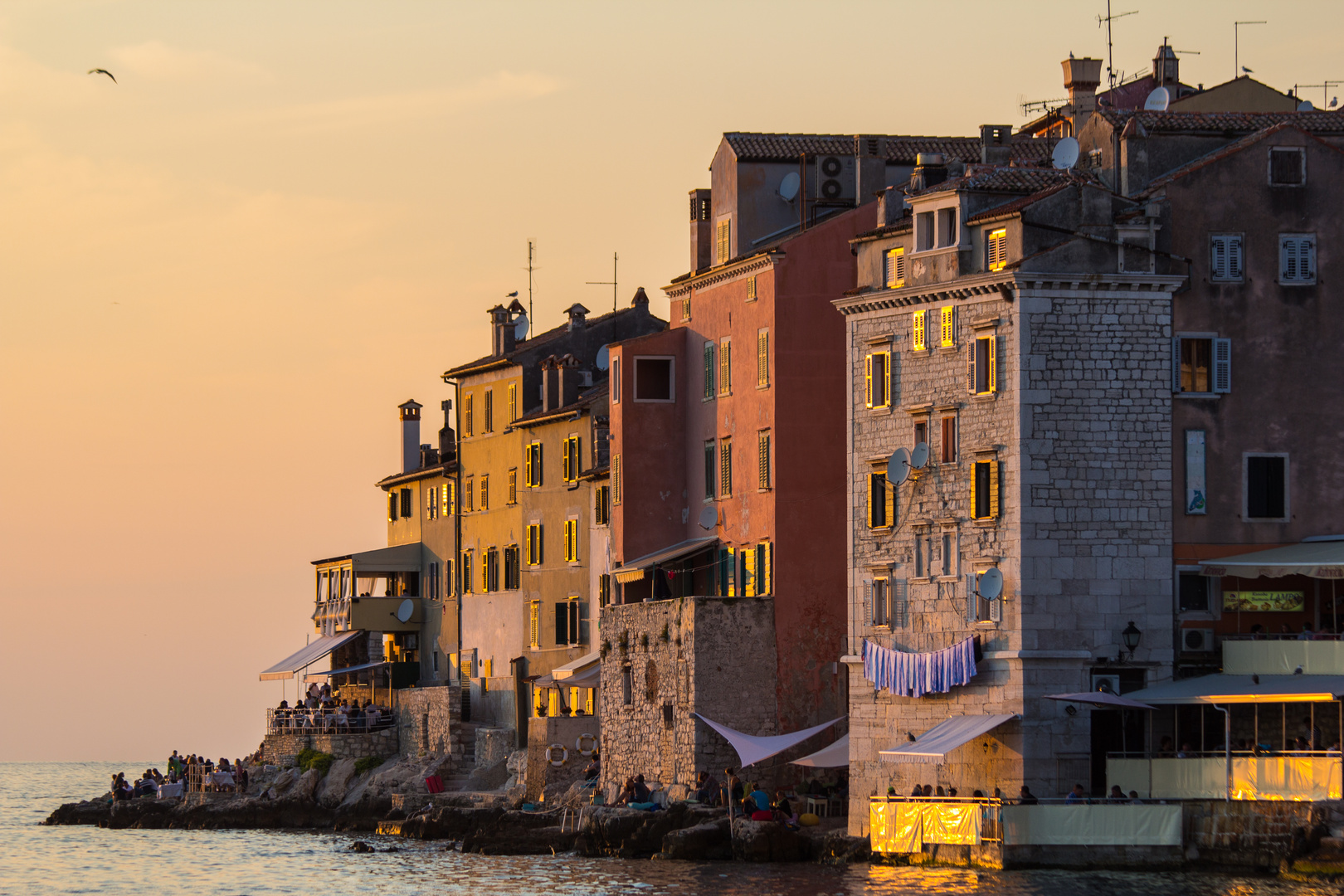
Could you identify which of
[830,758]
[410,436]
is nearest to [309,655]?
[410,436]

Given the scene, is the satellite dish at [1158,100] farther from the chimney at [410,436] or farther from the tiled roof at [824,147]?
the chimney at [410,436]

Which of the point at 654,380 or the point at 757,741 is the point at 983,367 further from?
the point at 654,380

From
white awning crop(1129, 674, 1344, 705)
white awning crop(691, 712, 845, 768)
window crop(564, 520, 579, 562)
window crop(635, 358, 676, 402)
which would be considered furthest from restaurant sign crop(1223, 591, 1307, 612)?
window crop(564, 520, 579, 562)

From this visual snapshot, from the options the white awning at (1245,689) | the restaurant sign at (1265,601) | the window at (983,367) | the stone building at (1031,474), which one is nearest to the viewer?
the white awning at (1245,689)

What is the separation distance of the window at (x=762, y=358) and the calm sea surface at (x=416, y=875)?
13.5 m

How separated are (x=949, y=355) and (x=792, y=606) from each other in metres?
9.70

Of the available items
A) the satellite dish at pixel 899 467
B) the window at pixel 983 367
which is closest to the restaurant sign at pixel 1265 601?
the window at pixel 983 367

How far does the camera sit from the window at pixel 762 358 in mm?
63375

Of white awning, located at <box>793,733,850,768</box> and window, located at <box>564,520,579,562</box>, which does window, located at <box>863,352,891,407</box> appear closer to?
white awning, located at <box>793,733,850,768</box>

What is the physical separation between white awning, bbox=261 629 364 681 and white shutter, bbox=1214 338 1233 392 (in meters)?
46.8

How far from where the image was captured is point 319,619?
99.1m

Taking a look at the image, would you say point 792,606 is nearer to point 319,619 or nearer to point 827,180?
point 827,180

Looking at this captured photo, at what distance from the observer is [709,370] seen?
2657 inches

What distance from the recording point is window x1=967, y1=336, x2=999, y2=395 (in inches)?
2114
